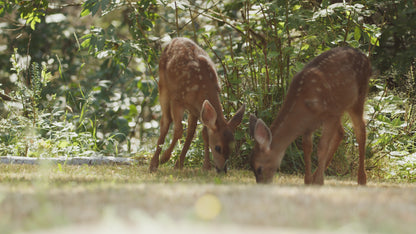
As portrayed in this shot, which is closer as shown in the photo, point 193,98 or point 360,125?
point 360,125

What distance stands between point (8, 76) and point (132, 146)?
3808mm

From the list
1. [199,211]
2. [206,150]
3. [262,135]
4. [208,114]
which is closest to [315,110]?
[262,135]

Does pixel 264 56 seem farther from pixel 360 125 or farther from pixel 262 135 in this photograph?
pixel 262 135

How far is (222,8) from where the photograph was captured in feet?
31.1

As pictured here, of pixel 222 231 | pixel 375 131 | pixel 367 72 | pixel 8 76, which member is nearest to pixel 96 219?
pixel 222 231

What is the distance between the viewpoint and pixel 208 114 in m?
6.64

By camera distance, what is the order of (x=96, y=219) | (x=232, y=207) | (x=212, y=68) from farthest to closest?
(x=212, y=68), (x=232, y=207), (x=96, y=219)

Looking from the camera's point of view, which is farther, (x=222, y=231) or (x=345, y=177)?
(x=345, y=177)

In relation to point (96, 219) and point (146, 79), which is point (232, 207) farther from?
point (146, 79)

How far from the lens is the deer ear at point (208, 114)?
651 cm

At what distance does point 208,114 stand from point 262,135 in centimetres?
96

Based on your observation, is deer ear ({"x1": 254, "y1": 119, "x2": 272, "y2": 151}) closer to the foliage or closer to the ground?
the foliage

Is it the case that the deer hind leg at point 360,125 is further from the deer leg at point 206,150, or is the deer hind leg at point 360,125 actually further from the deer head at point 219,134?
the deer leg at point 206,150

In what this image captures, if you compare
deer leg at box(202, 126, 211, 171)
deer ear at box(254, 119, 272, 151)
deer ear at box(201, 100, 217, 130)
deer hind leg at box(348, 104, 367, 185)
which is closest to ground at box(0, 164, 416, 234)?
deer ear at box(254, 119, 272, 151)
